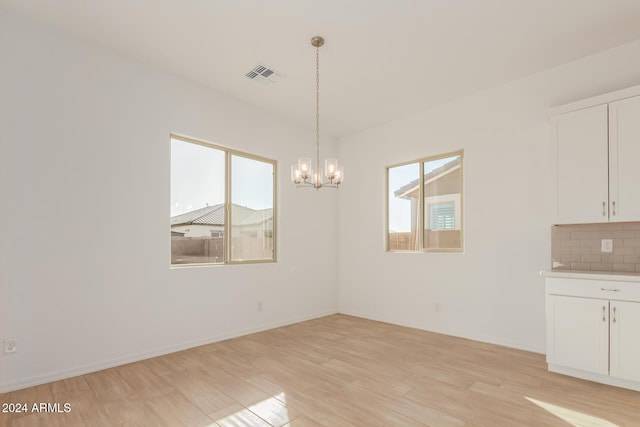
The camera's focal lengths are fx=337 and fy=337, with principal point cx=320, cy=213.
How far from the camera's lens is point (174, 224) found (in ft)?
12.9

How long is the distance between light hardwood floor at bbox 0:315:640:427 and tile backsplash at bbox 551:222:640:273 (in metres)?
1.08

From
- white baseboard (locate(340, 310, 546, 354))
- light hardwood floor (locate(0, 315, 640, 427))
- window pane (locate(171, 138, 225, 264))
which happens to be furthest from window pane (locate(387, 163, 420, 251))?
window pane (locate(171, 138, 225, 264))

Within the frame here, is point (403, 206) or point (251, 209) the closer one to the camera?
point (251, 209)

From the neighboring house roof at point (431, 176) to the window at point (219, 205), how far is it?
1966 mm

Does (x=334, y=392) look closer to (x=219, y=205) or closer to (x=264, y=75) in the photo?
(x=219, y=205)

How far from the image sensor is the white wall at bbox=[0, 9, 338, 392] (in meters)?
2.85

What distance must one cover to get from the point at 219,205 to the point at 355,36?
259 cm

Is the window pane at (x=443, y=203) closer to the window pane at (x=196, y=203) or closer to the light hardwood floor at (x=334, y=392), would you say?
the light hardwood floor at (x=334, y=392)

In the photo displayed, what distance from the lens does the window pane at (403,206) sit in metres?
5.01

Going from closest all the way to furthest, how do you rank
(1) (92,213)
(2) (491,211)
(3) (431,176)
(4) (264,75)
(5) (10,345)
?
(5) (10,345) → (1) (92,213) → (4) (264,75) → (2) (491,211) → (3) (431,176)

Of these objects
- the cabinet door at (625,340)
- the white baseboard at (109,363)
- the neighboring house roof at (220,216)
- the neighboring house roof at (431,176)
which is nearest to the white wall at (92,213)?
the white baseboard at (109,363)

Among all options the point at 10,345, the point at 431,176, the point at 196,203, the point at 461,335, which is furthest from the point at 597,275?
the point at 10,345

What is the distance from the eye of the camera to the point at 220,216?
4414mm

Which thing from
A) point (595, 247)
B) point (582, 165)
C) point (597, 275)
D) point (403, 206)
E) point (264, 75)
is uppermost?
point (264, 75)
